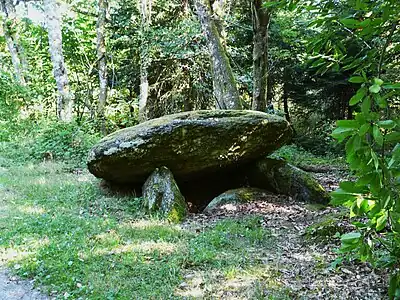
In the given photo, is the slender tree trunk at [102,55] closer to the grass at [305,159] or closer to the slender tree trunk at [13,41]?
the slender tree trunk at [13,41]

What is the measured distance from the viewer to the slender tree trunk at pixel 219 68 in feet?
31.3

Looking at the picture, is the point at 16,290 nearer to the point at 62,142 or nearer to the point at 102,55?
the point at 62,142

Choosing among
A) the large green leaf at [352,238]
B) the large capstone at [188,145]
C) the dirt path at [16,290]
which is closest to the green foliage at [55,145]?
the large capstone at [188,145]

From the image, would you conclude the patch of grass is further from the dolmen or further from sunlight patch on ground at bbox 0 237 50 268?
sunlight patch on ground at bbox 0 237 50 268

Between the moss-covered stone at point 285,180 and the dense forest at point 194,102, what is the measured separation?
1091mm

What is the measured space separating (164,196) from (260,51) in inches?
192

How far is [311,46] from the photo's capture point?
275 cm

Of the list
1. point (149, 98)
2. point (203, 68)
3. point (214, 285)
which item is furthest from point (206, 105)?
point (214, 285)

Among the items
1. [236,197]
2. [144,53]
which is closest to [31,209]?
[236,197]

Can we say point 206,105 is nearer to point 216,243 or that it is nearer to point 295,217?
point 295,217

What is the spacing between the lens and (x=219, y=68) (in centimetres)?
967

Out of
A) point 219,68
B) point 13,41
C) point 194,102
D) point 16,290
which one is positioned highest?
point 13,41

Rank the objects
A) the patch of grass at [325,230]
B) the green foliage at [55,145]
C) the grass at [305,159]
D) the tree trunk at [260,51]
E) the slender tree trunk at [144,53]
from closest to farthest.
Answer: the patch of grass at [325,230], the tree trunk at [260,51], the grass at [305,159], the green foliage at [55,145], the slender tree trunk at [144,53]

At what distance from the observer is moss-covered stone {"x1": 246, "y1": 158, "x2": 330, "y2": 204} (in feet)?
22.6
